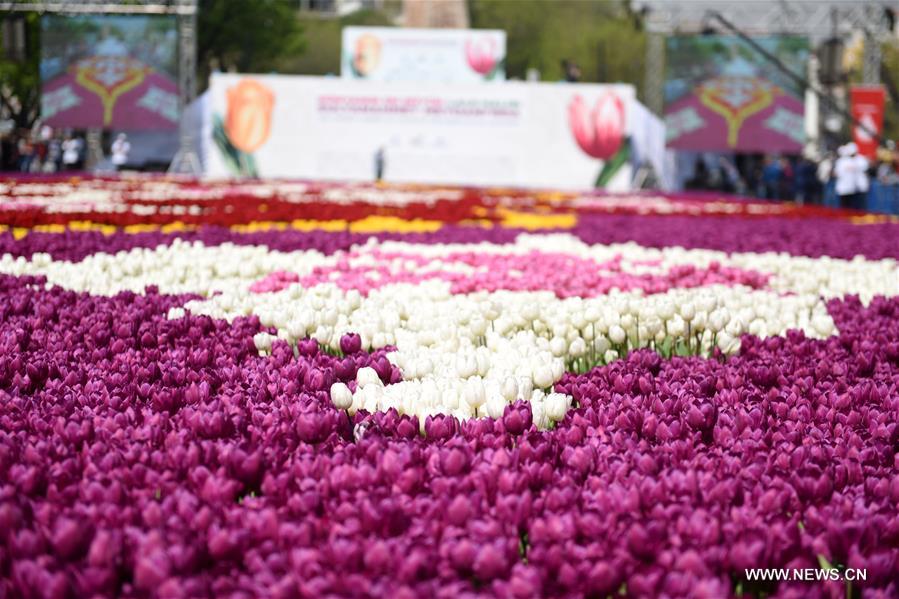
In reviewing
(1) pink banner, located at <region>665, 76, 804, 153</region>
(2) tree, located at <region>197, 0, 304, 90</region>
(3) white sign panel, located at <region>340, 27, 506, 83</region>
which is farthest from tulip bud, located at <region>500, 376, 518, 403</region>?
(2) tree, located at <region>197, 0, 304, 90</region>

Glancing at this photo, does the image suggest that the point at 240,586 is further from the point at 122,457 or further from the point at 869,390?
the point at 869,390

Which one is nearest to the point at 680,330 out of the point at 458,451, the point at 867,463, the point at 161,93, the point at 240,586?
the point at 867,463

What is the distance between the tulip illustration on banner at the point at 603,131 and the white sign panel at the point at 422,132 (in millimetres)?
31

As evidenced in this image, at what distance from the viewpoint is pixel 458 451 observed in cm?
238

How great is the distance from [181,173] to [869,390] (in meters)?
30.0

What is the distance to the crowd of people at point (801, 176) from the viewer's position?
2167cm

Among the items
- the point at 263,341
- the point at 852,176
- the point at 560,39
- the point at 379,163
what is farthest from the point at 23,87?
the point at 263,341

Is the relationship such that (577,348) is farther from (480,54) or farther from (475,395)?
(480,54)

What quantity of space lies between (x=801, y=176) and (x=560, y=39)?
43057 mm

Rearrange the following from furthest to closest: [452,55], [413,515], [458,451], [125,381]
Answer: [452,55] → [125,381] → [458,451] → [413,515]

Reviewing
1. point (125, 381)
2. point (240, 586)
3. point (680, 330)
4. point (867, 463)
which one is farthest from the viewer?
point (680, 330)

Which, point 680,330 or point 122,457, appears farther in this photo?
point 680,330

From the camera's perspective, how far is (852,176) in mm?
21578

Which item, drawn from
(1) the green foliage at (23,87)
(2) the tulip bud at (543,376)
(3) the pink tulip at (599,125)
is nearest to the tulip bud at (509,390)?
(2) the tulip bud at (543,376)
